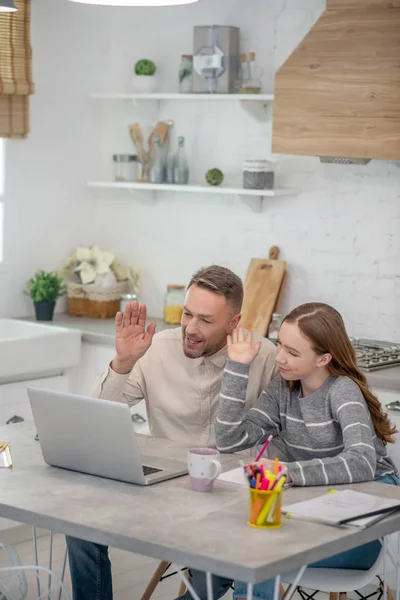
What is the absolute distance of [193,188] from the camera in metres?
4.92

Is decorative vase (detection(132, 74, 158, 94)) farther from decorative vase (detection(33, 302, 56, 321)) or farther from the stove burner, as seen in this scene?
the stove burner

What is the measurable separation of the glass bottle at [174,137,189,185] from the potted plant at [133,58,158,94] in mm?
340

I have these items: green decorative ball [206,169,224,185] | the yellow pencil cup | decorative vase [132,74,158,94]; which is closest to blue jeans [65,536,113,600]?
the yellow pencil cup

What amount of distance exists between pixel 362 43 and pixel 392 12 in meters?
0.16

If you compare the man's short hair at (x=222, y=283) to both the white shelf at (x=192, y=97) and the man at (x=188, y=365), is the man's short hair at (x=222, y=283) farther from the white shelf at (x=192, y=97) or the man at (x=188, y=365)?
the white shelf at (x=192, y=97)

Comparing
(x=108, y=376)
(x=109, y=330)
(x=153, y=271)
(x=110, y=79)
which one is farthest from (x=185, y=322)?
(x=110, y=79)

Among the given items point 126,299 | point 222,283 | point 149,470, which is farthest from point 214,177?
point 149,470

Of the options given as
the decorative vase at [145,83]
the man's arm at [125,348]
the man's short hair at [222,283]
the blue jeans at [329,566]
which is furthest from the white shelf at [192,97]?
the blue jeans at [329,566]

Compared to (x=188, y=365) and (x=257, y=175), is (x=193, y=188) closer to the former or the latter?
(x=257, y=175)

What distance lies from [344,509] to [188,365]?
1.02 meters

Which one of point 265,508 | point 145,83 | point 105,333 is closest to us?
point 265,508

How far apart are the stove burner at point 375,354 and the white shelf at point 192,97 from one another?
118 centimetres

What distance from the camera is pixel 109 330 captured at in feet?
15.9

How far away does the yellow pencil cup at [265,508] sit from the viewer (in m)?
2.27
